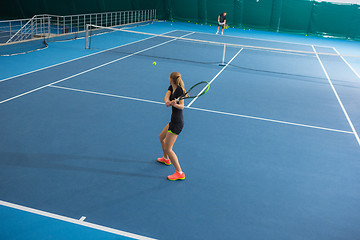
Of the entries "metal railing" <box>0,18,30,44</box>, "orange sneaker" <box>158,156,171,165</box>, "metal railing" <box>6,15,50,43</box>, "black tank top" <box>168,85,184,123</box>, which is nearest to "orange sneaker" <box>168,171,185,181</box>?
"orange sneaker" <box>158,156,171,165</box>

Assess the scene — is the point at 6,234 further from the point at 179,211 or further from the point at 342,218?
the point at 342,218

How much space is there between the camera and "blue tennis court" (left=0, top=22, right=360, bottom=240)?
4.54 meters

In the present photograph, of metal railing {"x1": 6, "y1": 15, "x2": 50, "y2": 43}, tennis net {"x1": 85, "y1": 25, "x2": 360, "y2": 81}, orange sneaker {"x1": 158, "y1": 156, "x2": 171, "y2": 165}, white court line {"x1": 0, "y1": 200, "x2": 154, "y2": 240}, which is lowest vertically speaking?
white court line {"x1": 0, "y1": 200, "x2": 154, "y2": 240}

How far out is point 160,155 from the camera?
6.40 meters

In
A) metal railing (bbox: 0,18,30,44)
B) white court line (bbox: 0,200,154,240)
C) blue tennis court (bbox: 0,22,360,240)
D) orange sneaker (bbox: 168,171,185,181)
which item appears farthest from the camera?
metal railing (bbox: 0,18,30,44)

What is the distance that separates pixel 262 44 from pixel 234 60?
6.24m

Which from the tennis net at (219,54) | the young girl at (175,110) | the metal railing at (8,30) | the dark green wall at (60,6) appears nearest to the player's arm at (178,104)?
the young girl at (175,110)

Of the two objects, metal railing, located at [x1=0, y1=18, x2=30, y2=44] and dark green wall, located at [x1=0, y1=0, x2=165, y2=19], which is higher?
dark green wall, located at [x1=0, y1=0, x2=165, y2=19]

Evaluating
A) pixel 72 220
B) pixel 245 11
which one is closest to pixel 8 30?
pixel 245 11

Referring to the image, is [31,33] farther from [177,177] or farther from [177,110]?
[177,177]

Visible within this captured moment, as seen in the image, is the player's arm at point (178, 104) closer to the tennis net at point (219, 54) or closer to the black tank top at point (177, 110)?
the black tank top at point (177, 110)

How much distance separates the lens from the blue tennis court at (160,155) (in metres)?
4.54

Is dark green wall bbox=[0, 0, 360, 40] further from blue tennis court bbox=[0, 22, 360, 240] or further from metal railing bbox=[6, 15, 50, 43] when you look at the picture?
blue tennis court bbox=[0, 22, 360, 240]

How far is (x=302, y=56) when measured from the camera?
Answer: 714 inches
